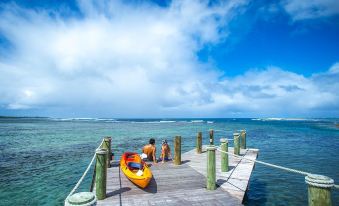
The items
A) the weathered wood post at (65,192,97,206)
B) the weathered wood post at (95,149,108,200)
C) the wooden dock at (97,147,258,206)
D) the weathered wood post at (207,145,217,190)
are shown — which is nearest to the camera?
the weathered wood post at (65,192,97,206)

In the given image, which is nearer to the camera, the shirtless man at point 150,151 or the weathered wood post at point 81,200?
the weathered wood post at point 81,200

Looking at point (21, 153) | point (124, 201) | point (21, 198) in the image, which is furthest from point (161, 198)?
point (21, 153)

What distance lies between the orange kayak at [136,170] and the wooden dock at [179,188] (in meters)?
0.33

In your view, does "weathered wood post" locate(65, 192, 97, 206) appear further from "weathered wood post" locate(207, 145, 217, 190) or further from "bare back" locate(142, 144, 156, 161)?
"bare back" locate(142, 144, 156, 161)

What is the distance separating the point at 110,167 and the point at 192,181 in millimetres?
4892

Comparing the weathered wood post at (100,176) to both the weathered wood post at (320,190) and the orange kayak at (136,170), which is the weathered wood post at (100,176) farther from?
the weathered wood post at (320,190)

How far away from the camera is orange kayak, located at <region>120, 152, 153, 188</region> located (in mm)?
8602

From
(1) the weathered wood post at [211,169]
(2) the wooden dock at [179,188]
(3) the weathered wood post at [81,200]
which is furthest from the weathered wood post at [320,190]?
(1) the weathered wood post at [211,169]

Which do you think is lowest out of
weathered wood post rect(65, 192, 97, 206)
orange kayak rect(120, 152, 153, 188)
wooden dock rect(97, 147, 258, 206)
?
wooden dock rect(97, 147, 258, 206)

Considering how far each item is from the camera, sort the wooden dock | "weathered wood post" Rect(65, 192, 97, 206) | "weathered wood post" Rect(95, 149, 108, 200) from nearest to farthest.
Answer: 1. "weathered wood post" Rect(65, 192, 97, 206)
2. the wooden dock
3. "weathered wood post" Rect(95, 149, 108, 200)

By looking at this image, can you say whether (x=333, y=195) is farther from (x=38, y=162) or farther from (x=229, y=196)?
(x=38, y=162)

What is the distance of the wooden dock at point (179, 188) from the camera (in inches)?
297

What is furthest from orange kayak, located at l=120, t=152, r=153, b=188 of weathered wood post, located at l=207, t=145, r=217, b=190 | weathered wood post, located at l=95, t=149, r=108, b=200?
weathered wood post, located at l=207, t=145, r=217, b=190

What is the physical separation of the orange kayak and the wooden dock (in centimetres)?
33
